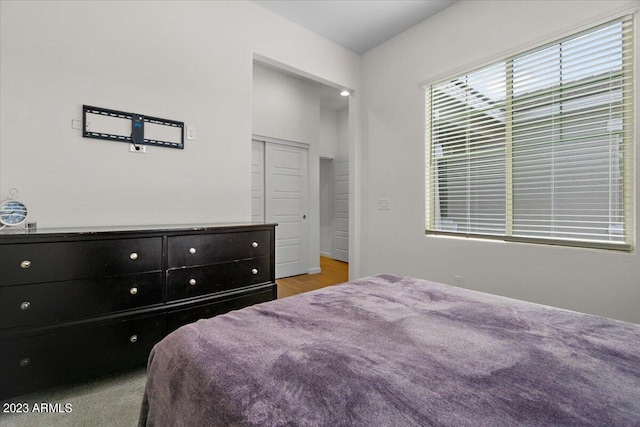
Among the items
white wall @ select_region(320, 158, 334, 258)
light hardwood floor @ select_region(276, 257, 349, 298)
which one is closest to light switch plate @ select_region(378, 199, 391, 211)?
light hardwood floor @ select_region(276, 257, 349, 298)

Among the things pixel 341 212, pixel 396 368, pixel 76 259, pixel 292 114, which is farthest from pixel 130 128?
pixel 341 212

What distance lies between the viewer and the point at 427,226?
333 centimetres

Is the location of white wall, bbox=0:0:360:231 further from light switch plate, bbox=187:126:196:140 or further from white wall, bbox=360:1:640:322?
white wall, bbox=360:1:640:322

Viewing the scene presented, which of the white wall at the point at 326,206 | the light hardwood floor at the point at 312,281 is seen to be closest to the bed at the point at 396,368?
the light hardwood floor at the point at 312,281

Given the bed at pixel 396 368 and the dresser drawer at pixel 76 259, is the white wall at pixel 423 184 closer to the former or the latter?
A: the bed at pixel 396 368

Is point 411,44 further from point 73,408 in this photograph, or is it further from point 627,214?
point 73,408

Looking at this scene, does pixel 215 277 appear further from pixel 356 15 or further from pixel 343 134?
pixel 343 134

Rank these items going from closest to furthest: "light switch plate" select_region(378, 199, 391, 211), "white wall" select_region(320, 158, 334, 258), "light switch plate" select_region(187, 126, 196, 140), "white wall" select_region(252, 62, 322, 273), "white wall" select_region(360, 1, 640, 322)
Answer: "white wall" select_region(360, 1, 640, 322) < "light switch plate" select_region(187, 126, 196, 140) < "light switch plate" select_region(378, 199, 391, 211) < "white wall" select_region(252, 62, 322, 273) < "white wall" select_region(320, 158, 334, 258)

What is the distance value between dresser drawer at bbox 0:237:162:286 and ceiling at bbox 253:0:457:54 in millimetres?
2691

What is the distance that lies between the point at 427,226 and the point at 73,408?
3.26m

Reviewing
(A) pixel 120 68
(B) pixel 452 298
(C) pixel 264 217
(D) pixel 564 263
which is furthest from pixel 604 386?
(C) pixel 264 217

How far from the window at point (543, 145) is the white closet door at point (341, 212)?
3.14 m

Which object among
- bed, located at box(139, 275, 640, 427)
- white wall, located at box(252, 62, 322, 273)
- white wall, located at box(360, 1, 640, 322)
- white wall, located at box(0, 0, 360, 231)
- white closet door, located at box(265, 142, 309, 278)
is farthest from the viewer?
white closet door, located at box(265, 142, 309, 278)

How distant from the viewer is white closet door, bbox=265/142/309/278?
468cm
